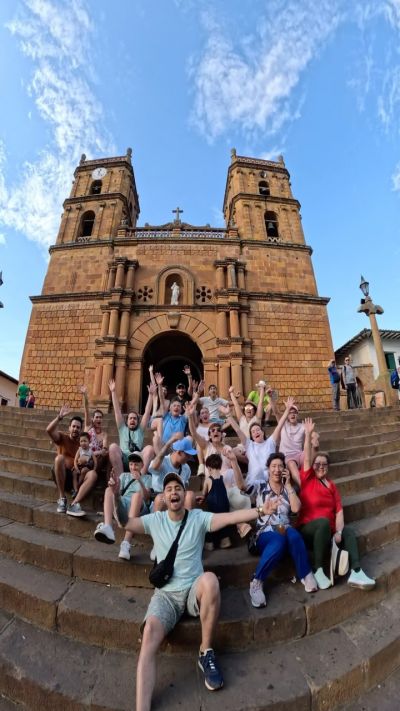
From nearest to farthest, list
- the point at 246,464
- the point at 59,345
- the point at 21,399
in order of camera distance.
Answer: the point at 246,464 → the point at 21,399 → the point at 59,345

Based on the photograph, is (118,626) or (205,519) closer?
(118,626)

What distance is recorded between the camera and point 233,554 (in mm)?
2936

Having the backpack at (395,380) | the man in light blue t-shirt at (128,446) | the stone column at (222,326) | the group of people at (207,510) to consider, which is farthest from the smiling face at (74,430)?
the backpack at (395,380)

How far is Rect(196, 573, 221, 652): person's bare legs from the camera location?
6.97 feet

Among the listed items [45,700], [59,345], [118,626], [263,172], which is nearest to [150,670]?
[118,626]

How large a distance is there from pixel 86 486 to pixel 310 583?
2.66 meters

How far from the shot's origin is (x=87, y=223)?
1762 cm

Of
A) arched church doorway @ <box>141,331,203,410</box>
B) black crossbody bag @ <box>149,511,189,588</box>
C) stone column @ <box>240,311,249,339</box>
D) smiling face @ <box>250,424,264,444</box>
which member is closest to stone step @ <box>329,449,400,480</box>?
smiling face @ <box>250,424,264,444</box>

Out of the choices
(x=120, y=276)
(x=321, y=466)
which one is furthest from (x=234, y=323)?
(x=321, y=466)

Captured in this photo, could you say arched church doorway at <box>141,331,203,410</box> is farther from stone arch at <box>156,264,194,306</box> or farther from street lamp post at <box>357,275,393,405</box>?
street lamp post at <box>357,275,393,405</box>

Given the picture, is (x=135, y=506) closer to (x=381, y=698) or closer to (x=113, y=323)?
(x=381, y=698)

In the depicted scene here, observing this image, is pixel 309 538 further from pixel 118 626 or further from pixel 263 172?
pixel 263 172

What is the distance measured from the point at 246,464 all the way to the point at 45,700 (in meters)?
3.12

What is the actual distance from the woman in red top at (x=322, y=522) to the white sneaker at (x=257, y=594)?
1.97ft
